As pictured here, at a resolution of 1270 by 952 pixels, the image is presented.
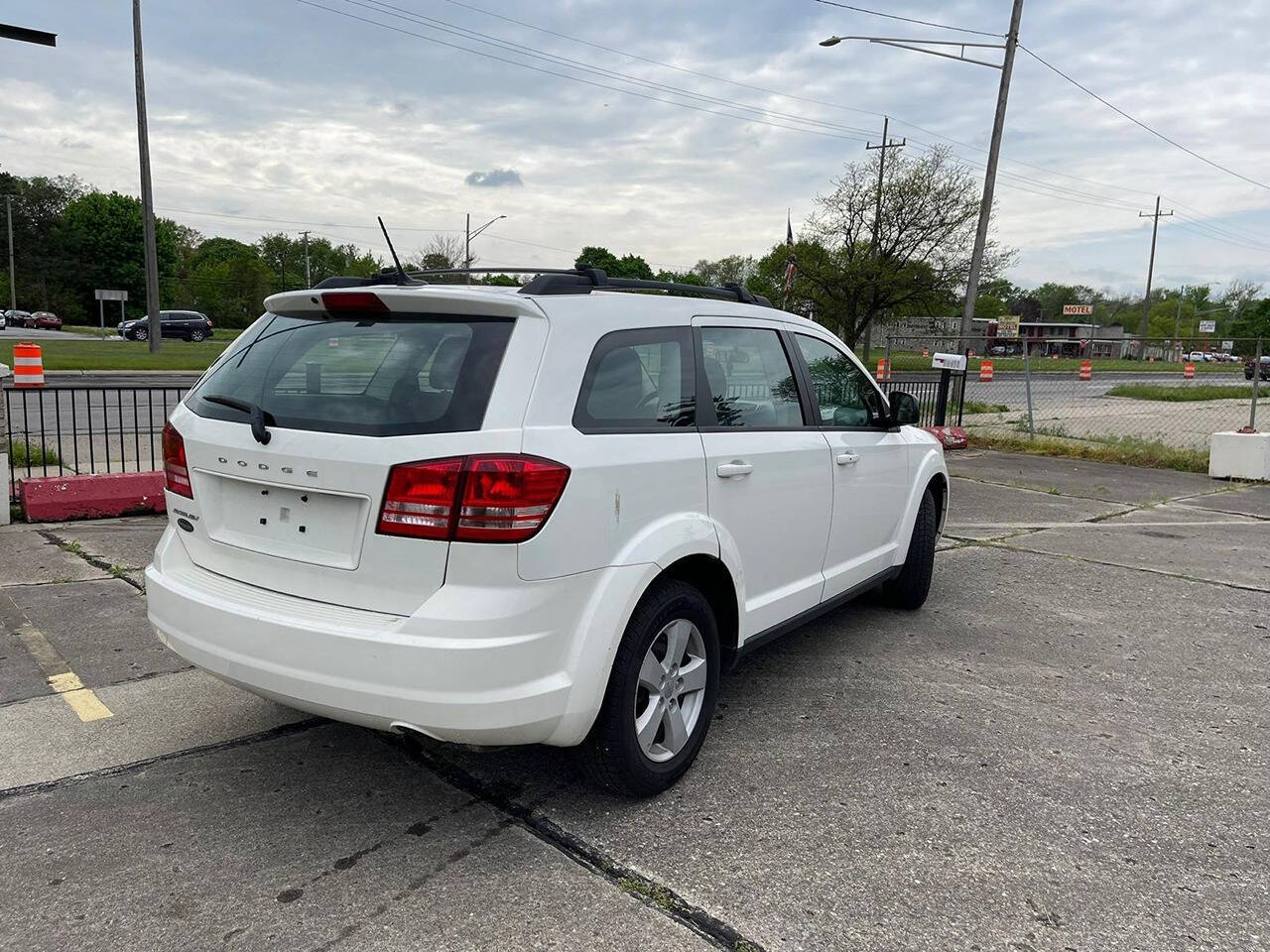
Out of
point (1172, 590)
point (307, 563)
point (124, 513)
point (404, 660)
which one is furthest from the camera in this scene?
point (124, 513)

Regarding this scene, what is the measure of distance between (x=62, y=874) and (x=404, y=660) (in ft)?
3.84

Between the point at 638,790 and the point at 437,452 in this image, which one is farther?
the point at 638,790

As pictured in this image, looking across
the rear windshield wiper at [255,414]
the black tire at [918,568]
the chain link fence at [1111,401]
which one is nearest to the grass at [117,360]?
the chain link fence at [1111,401]

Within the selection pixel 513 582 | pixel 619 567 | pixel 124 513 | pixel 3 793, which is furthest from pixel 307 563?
pixel 124 513

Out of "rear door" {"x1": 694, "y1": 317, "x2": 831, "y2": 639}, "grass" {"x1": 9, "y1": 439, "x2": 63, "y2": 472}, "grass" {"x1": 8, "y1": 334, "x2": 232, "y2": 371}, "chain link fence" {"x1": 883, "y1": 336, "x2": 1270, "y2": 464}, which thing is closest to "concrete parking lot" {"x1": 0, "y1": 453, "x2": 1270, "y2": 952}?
"rear door" {"x1": 694, "y1": 317, "x2": 831, "y2": 639}

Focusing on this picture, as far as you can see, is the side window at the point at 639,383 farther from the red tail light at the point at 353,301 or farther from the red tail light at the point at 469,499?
the red tail light at the point at 353,301

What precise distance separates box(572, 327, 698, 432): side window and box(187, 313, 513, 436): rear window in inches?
13.3

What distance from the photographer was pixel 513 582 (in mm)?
2586

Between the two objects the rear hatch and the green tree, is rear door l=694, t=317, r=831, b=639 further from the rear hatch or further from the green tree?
the green tree

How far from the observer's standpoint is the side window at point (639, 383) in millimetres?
2936

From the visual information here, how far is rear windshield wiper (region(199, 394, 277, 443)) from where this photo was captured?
9.38ft

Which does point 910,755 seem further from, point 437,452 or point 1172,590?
point 1172,590

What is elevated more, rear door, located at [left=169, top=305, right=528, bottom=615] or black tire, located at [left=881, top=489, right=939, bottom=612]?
rear door, located at [left=169, top=305, right=528, bottom=615]

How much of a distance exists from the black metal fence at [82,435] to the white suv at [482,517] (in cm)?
367
